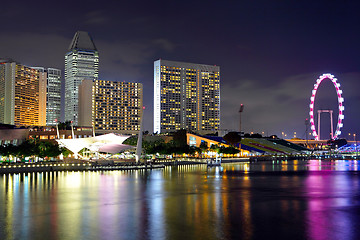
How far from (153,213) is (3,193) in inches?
762

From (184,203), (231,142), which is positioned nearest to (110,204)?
(184,203)

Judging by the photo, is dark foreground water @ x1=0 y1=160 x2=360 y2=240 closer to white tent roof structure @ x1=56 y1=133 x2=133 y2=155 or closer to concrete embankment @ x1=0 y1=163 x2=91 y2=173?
concrete embankment @ x1=0 y1=163 x2=91 y2=173

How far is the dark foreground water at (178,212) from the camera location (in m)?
24.9

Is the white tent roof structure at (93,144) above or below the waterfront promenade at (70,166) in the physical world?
above

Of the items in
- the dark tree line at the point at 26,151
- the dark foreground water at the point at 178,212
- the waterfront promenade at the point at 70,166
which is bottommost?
the dark foreground water at the point at 178,212

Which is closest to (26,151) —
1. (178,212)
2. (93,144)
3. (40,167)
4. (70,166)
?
(70,166)

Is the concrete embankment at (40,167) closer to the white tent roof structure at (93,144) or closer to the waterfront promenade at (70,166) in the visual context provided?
the waterfront promenade at (70,166)

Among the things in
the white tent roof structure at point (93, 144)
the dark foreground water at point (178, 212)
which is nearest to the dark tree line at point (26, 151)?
the white tent roof structure at point (93, 144)

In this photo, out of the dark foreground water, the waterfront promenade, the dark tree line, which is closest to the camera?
the dark foreground water

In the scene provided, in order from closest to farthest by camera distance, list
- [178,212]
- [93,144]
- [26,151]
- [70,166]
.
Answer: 1. [178,212]
2. [70,166]
3. [26,151]
4. [93,144]

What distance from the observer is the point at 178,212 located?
3195 centimetres

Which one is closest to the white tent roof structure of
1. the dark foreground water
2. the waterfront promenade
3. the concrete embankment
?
the waterfront promenade

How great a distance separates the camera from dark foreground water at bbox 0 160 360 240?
81.7 ft

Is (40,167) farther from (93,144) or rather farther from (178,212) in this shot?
(178,212)
